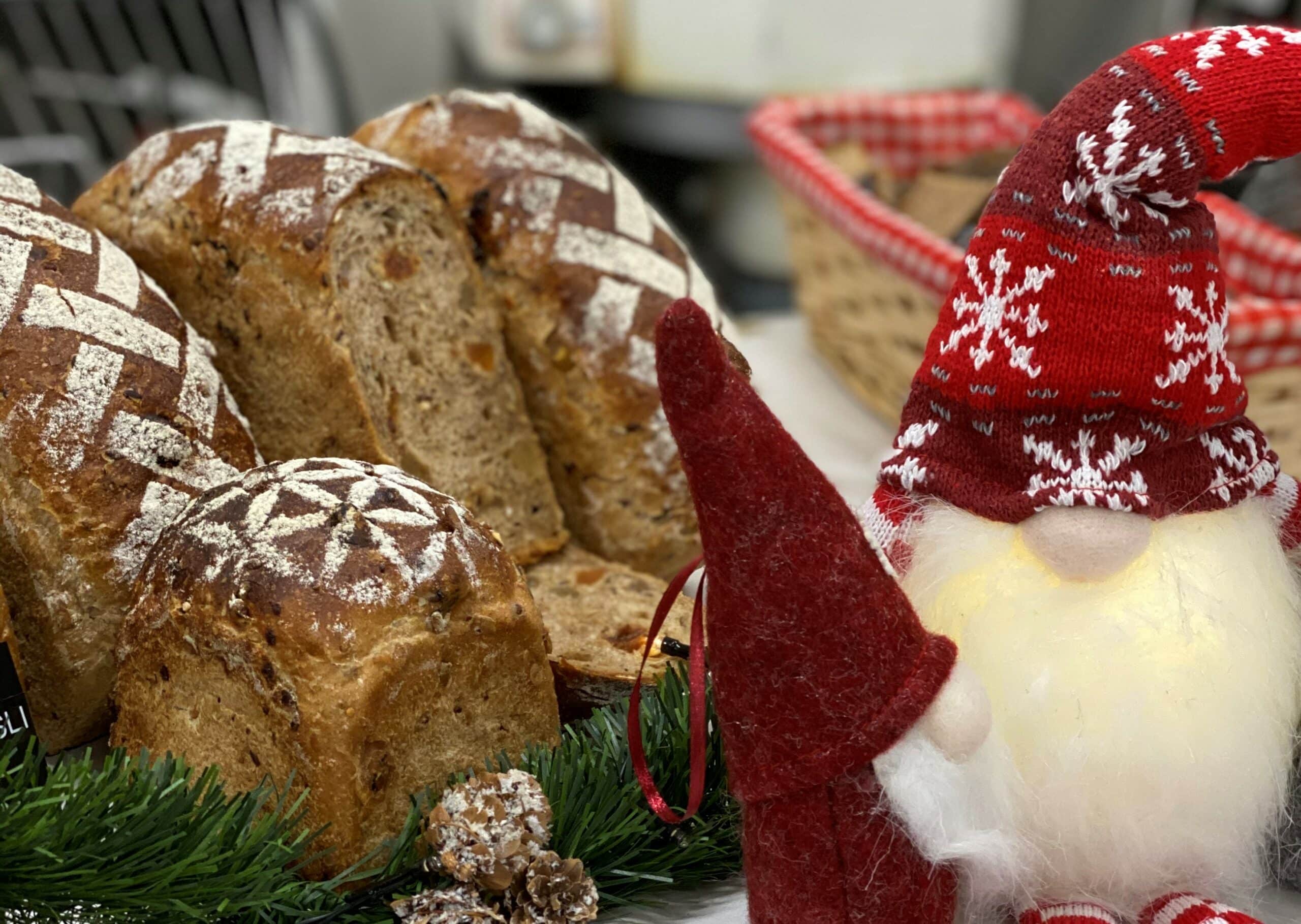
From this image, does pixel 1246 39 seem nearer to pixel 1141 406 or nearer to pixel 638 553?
pixel 1141 406

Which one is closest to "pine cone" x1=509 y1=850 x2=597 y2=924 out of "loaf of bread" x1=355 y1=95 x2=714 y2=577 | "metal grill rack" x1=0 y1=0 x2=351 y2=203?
"loaf of bread" x1=355 y1=95 x2=714 y2=577

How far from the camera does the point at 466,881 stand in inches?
23.7

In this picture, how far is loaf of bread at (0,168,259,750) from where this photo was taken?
72 cm

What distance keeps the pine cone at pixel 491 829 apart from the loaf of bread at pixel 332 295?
31 centimetres

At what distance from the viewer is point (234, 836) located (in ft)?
1.94

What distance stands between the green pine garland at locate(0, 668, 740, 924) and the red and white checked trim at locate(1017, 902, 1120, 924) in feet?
0.54

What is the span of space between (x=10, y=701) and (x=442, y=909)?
268mm

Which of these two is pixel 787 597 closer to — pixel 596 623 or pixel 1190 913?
pixel 1190 913

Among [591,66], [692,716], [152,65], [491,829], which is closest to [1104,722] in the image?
[692,716]

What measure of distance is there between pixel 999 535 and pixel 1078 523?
4 cm

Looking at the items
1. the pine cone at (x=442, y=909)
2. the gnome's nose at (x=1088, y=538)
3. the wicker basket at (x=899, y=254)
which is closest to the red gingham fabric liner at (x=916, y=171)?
the wicker basket at (x=899, y=254)

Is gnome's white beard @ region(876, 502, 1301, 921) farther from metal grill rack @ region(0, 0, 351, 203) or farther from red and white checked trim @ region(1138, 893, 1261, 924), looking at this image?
metal grill rack @ region(0, 0, 351, 203)

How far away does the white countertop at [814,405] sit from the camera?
1.38 m

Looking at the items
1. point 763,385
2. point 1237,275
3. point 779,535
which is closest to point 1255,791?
point 779,535
